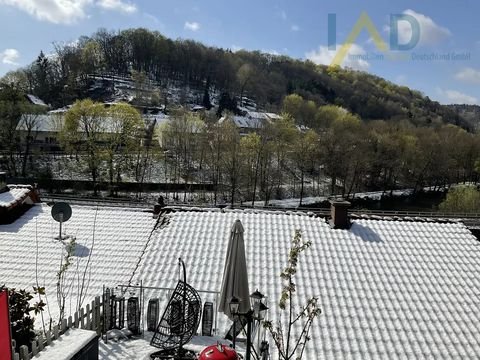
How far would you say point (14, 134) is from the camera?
42.5 metres

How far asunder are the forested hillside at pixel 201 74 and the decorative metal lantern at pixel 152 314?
73596 millimetres

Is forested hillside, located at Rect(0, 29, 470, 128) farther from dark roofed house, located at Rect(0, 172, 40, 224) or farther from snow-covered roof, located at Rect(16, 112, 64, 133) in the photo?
dark roofed house, located at Rect(0, 172, 40, 224)

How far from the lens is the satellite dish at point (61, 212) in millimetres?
11648

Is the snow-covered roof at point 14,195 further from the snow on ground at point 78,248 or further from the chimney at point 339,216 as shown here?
the chimney at point 339,216

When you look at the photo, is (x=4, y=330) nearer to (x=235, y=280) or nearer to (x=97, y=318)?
(x=97, y=318)

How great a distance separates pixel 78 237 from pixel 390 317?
8405mm

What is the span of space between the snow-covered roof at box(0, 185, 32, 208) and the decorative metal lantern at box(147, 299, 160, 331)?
735cm

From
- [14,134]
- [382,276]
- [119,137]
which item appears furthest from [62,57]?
[382,276]

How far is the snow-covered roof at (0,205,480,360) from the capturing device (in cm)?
830

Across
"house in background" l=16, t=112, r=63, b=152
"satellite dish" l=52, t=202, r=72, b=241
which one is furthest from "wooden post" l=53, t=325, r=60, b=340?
"house in background" l=16, t=112, r=63, b=152

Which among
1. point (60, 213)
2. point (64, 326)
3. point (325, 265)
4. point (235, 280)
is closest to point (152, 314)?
point (235, 280)

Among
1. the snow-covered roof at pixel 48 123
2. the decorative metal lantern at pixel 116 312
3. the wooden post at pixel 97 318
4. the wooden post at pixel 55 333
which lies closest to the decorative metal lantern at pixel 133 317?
the decorative metal lantern at pixel 116 312

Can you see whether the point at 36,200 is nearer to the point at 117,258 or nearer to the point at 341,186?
the point at 117,258

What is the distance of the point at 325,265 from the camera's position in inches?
409
